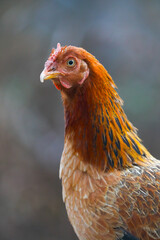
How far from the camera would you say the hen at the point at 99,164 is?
114 cm

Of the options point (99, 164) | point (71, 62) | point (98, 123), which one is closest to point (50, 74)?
point (71, 62)

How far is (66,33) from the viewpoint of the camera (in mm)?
2305

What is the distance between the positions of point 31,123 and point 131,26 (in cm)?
103

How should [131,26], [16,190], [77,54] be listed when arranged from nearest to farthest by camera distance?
[77,54]
[131,26]
[16,190]

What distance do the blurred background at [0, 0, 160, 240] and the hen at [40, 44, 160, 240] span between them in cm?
106

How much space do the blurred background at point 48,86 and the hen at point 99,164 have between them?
1059 mm

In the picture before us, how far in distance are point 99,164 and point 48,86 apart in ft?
4.11

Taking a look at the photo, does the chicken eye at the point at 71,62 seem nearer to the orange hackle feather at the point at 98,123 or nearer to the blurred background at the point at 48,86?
the orange hackle feather at the point at 98,123

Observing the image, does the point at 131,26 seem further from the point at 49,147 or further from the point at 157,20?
the point at 49,147

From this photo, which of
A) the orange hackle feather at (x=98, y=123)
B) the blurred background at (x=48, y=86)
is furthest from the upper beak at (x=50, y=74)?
the blurred background at (x=48, y=86)

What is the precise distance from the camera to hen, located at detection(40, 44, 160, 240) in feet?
3.74

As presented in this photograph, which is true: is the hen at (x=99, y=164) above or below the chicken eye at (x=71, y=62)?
below

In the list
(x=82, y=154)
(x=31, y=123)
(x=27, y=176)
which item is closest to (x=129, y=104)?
(x=31, y=123)

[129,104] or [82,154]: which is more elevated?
[129,104]
